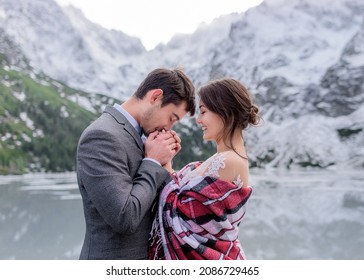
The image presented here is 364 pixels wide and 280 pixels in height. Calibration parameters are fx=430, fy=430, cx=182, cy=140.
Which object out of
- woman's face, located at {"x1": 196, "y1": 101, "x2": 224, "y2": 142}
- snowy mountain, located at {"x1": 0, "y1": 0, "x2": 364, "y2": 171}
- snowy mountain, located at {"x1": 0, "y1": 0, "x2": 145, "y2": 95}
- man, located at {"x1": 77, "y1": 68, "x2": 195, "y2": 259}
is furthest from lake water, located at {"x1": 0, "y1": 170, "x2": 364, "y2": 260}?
snowy mountain, located at {"x1": 0, "y1": 0, "x2": 145, "y2": 95}

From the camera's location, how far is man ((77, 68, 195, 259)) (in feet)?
4.85

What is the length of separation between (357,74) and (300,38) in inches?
982

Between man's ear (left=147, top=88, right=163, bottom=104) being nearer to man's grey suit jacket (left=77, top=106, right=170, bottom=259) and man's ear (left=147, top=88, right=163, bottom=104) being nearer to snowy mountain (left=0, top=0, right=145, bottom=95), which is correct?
man's grey suit jacket (left=77, top=106, right=170, bottom=259)

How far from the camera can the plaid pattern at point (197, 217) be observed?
5.45ft

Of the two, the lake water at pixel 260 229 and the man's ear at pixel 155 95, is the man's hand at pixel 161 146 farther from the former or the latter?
the lake water at pixel 260 229

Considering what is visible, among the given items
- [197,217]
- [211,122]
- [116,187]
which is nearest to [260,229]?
[211,122]

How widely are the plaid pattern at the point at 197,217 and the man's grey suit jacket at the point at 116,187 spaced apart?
0.06 m

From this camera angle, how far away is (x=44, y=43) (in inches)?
4818

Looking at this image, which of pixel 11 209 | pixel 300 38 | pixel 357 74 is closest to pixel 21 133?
pixel 11 209

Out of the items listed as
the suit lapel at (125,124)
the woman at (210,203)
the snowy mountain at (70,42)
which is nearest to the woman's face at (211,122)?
the woman at (210,203)

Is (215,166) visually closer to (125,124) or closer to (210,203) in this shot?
(210,203)

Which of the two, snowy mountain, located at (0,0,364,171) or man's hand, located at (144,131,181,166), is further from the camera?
snowy mountain, located at (0,0,364,171)

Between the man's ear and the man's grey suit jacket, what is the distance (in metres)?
0.13

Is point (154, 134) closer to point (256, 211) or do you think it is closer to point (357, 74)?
point (256, 211)
